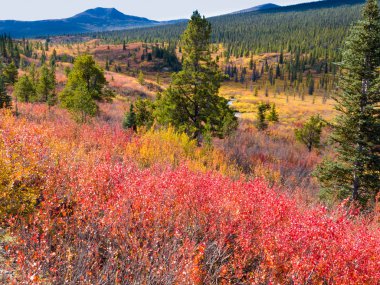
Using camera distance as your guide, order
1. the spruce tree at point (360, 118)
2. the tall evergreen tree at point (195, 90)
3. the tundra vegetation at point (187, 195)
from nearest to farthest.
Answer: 1. the tundra vegetation at point (187, 195)
2. the spruce tree at point (360, 118)
3. the tall evergreen tree at point (195, 90)

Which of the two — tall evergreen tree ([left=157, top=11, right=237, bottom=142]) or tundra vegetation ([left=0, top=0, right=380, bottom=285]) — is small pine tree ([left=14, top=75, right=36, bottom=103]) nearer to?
tundra vegetation ([left=0, top=0, right=380, bottom=285])

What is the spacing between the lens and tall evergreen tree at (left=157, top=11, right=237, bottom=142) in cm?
1841

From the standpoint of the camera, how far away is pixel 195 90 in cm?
1862

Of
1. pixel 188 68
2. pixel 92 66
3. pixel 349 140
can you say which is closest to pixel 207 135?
pixel 188 68

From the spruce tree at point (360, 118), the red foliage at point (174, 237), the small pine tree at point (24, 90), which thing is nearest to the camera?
the red foliage at point (174, 237)

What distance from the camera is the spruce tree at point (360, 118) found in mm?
13398

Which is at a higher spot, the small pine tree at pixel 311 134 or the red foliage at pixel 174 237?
the red foliage at pixel 174 237

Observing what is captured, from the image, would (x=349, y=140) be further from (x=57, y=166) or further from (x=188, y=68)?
(x=57, y=166)

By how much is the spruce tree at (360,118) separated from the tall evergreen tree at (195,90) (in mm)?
7171

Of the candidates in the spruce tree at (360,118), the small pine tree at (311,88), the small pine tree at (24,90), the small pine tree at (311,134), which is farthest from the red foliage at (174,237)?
the small pine tree at (311,88)

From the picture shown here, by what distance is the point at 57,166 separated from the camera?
6836 mm

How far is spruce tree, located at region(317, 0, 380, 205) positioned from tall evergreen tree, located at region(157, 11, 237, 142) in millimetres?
7171

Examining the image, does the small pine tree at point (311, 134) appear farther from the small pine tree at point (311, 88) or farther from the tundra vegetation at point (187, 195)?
the small pine tree at point (311, 88)

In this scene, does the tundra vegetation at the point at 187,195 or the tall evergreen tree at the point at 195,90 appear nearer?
the tundra vegetation at the point at 187,195
